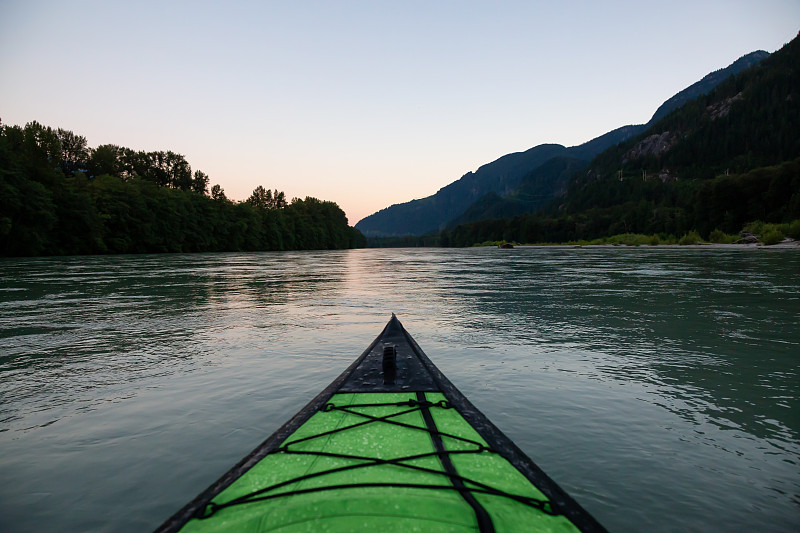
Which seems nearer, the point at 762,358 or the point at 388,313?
the point at 762,358

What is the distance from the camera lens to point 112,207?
214 feet

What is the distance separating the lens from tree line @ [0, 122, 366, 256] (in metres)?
48.7

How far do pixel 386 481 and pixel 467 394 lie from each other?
3.45 metres

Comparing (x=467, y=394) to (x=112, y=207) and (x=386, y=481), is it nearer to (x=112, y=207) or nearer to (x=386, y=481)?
(x=386, y=481)

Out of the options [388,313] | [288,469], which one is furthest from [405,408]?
[388,313]

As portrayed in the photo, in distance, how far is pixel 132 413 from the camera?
226 inches

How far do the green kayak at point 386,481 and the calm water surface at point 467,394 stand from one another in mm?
992

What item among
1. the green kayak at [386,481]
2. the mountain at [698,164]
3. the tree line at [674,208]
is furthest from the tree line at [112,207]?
the mountain at [698,164]

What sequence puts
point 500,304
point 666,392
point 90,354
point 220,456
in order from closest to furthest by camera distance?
point 220,456 → point 666,392 → point 90,354 → point 500,304

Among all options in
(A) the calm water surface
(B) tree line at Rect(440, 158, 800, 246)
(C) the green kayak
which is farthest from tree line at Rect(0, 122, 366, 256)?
(B) tree line at Rect(440, 158, 800, 246)

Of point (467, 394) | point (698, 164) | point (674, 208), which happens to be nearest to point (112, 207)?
point (467, 394)

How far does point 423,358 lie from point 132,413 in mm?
4144

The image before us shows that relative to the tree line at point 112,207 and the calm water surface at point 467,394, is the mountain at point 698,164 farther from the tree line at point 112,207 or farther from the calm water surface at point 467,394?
the tree line at point 112,207

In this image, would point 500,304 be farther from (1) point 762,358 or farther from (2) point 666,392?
(2) point 666,392
